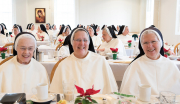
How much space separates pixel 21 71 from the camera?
2133mm

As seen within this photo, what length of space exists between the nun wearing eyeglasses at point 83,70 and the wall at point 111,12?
13.3m

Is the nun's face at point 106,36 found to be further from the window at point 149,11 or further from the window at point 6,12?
the window at point 6,12

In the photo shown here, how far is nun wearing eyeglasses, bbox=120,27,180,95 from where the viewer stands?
2.10 m

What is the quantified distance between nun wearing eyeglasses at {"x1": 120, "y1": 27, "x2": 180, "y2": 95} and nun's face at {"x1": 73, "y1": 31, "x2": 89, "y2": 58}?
0.62 meters

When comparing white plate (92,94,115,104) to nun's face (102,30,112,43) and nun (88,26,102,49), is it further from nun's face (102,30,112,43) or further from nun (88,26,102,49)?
nun (88,26,102,49)

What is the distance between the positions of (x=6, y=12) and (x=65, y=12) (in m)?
4.66

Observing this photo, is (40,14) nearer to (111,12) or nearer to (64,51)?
(111,12)

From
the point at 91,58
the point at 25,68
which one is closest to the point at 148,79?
the point at 91,58

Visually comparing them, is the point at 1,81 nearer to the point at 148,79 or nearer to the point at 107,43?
the point at 148,79

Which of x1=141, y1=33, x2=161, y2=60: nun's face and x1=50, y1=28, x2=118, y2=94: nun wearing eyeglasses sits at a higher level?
x1=141, y1=33, x2=161, y2=60: nun's face

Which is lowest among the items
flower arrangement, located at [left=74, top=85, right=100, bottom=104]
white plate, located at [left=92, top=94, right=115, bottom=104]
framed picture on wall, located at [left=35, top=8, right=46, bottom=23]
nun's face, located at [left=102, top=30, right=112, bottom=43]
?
white plate, located at [left=92, top=94, right=115, bottom=104]

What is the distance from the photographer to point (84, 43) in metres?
2.26

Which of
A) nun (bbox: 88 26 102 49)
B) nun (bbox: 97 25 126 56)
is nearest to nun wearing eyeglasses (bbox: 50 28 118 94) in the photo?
nun (bbox: 97 25 126 56)

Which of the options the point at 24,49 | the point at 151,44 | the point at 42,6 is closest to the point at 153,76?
the point at 151,44
